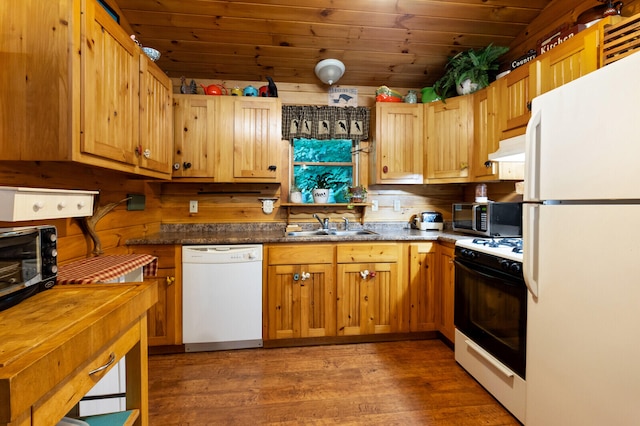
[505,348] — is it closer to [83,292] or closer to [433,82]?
[83,292]

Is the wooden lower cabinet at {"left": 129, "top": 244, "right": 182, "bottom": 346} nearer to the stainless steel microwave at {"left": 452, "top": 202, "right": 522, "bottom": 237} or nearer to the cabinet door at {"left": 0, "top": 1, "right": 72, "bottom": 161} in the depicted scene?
the cabinet door at {"left": 0, "top": 1, "right": 72, "bottom": 161}

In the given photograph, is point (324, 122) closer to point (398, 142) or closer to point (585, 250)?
point (398, 142)

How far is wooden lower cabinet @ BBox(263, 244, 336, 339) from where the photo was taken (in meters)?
2.25

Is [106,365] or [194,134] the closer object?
[106,365]

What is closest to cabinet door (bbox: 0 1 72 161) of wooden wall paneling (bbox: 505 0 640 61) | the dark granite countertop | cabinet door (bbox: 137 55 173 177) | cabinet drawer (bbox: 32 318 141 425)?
cabinet door (bbox: 137 55 173 177)

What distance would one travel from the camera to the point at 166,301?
2.16 metres

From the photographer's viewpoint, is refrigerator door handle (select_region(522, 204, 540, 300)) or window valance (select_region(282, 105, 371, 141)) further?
window valance (select_region(282, 105, 371, 141))

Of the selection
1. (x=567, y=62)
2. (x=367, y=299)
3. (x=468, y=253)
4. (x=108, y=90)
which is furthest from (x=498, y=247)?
(x=108, y=90)

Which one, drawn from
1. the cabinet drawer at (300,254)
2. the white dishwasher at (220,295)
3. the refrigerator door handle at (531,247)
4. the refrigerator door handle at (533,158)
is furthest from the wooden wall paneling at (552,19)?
the white dishwasher at (220,295)

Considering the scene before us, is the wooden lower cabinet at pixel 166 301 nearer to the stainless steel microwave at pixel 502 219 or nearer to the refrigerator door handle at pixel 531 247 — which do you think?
the refrigerator door handle at pixel 531 247

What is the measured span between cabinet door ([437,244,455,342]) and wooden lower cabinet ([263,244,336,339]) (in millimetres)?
865

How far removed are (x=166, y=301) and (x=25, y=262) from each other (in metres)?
1.35

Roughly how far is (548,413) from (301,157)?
2462 mm

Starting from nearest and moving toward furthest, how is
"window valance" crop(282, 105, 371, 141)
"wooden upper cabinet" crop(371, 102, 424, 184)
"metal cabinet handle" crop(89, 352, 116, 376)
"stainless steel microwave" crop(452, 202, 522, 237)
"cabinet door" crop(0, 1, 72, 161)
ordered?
"metal cabinet handle" crop(89, 352, 116, 376) → "cabinet door" crop(0, 1, 72, 161) → "stainless steel microwave" crop(452, 202, 522, 237) → "wooden upper cabinet" crop(371, 102, 424, 184) → "window valance" crop(282, 105, 371, 141)
